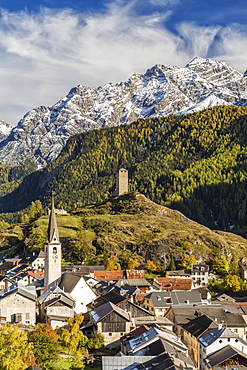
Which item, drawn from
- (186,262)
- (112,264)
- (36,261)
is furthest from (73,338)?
(186,262)

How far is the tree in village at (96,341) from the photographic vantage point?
2559 inches

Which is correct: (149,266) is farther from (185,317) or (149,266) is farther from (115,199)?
(115,199)

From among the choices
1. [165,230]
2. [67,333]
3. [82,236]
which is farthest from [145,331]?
[165,230]

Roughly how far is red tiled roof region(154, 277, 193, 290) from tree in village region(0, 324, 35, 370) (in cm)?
5137

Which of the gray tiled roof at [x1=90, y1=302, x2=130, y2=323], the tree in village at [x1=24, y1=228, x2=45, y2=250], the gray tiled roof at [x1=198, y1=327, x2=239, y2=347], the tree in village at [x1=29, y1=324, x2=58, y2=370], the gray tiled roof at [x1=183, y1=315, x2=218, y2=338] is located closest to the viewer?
the tree in village at [x1=29, y1=324, x2=58, y2=370]

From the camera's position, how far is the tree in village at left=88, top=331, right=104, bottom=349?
65.0m

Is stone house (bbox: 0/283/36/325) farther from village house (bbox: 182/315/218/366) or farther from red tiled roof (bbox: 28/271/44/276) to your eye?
red tiled roof (bbox: 28/271/44/276)

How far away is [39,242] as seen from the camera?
A: 139000 millimetres

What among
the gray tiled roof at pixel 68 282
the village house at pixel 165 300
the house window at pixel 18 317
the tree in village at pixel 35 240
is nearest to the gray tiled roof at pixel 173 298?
the village house at pixel 165 300

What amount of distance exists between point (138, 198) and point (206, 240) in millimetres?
42247

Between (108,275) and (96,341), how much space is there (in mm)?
44256

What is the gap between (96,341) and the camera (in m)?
65.4

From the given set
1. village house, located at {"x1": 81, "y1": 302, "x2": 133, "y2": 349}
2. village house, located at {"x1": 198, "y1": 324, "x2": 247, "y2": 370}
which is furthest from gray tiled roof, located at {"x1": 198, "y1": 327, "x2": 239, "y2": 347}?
village house, located at {"x1": 81, "y1": 302, "x2": 133, "y2": 349}

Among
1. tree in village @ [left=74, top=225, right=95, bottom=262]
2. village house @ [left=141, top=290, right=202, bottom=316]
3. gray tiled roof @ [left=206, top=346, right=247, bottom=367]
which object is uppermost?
tree in village @ [left=74, top=225, right=95, bottom=262]
